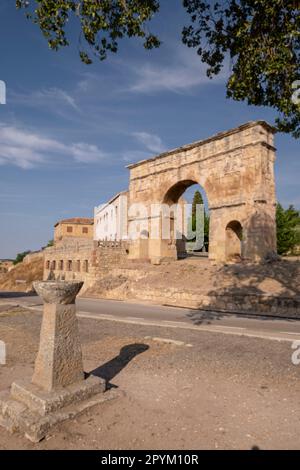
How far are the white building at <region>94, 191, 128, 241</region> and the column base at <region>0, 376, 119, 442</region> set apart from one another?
24378mm

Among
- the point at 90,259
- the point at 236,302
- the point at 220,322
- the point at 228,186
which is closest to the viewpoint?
the point at 220,322

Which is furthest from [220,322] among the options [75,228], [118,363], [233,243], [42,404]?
[75,228]

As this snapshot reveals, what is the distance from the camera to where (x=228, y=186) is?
16.5 m

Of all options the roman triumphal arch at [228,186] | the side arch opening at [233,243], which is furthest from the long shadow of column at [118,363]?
the side arch opening at [233,243]

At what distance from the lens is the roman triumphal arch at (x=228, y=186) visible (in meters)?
15.2

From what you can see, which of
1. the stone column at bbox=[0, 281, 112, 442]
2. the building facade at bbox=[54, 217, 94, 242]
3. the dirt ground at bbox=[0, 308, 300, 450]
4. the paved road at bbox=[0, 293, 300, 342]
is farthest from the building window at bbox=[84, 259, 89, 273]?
the building facade at bbox=[54, 217, 94, 242]

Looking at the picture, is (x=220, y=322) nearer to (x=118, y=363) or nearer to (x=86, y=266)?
(x=118, y=363)

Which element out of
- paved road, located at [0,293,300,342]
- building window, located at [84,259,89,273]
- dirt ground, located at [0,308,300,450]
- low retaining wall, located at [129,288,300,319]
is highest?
building window, located at [84,259,89,273]

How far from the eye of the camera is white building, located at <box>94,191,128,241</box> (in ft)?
107

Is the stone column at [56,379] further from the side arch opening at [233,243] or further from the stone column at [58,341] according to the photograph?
the side arch opening at [233,243]

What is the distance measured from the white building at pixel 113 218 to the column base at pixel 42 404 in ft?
80.0

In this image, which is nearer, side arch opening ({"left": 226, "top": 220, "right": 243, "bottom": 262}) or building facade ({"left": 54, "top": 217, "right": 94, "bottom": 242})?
side arch opening ({"left": 226, "top": 220, "right": 243, "bottom": 262})

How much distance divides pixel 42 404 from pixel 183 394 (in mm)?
1695

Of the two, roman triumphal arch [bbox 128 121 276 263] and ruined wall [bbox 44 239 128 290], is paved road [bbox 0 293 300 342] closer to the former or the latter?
roman triumphal arch [bbox 128 121 276 263]
